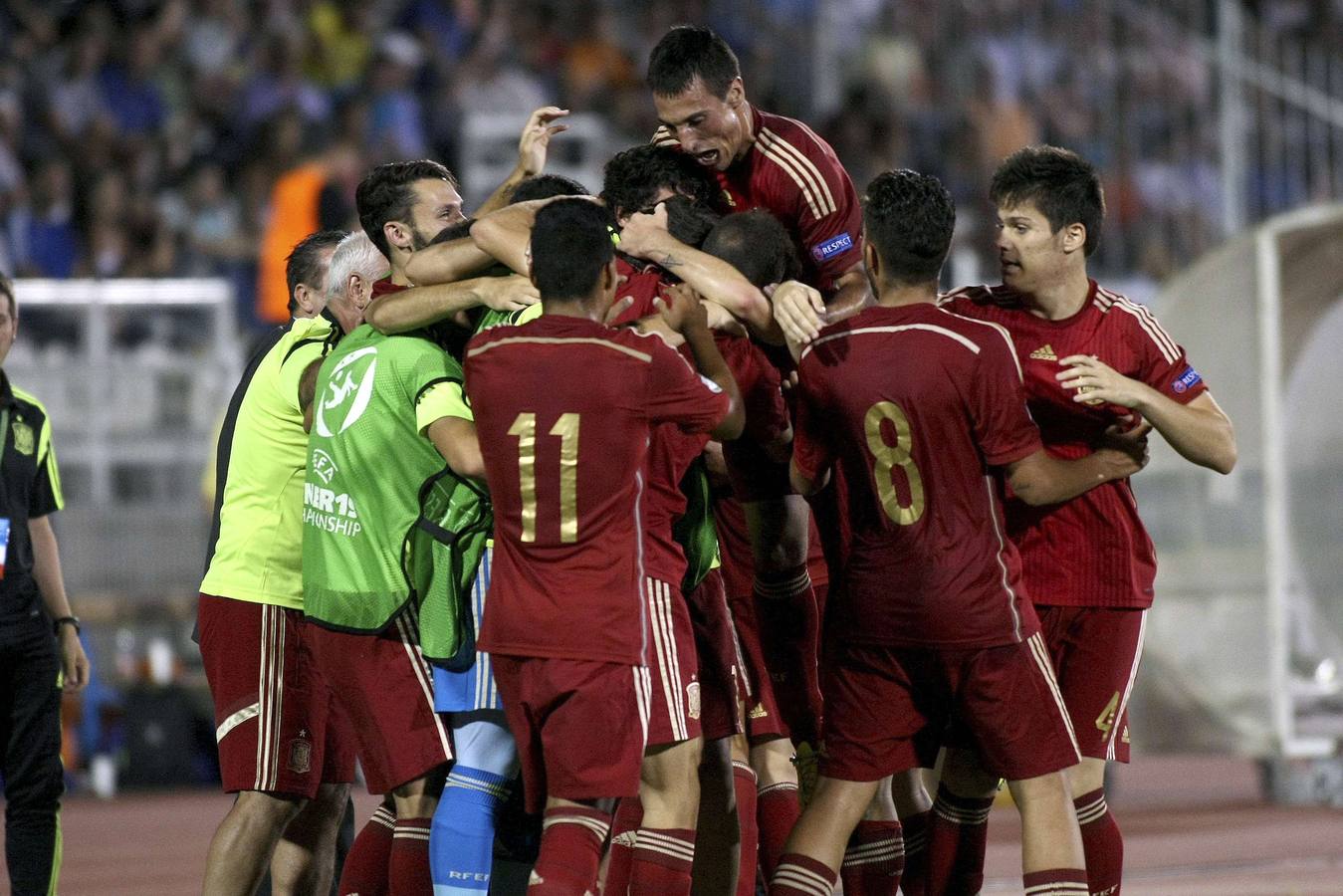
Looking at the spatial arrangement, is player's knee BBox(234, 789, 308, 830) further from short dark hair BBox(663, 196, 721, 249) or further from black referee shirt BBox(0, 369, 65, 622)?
short dark hair BBox(663, 196, 721, 249)

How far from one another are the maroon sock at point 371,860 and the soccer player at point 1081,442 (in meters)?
1.62

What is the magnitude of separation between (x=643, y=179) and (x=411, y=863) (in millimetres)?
1969

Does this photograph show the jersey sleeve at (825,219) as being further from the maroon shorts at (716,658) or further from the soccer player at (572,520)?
the soccer player at (572,520)

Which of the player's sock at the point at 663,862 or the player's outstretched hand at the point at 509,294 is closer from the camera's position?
the player's sock at the point at 663,862

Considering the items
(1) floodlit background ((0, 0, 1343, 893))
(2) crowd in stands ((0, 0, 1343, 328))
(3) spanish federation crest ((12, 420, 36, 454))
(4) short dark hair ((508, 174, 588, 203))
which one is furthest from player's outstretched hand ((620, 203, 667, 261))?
(2) crowd in stands ((0, 0, 1343, 328))

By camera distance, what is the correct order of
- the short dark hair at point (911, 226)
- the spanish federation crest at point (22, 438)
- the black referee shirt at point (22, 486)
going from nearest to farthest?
the short dark hair at point (911, 226) → the black referee shirt at point (22, 486) → the spanish federation crest at point (22, 438)

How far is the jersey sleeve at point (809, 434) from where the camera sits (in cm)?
479

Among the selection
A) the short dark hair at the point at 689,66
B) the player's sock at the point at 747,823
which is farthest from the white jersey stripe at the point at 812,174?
the player's sock at the point at 747,823

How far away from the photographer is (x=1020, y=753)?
4695 mm

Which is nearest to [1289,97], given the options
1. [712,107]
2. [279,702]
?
[712,107]

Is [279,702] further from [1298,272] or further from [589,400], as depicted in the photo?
[1298,272]

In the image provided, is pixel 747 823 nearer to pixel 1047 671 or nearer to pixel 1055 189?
pixel 1047 671

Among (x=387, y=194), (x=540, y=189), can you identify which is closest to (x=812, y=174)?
(x=540, y=189)

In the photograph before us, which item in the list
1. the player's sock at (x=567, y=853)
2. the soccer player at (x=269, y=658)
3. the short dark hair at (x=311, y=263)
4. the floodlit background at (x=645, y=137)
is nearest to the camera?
the player's sock at (x=567, y=853)
